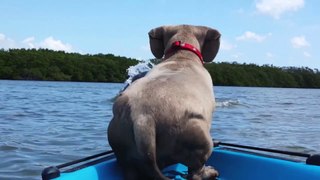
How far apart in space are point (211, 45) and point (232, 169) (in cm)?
124

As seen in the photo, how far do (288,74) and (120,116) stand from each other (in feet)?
273

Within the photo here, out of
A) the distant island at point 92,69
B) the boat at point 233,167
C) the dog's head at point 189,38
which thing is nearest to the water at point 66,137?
the boat at point 233,167

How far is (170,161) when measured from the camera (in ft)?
13.7

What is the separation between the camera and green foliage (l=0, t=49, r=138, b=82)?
68500 millimetres

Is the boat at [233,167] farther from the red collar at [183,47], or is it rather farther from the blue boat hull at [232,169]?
the red collar at [183,47]

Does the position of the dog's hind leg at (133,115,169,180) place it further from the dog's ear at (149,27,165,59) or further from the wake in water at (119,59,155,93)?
the dog's ear at (149,27,165,59)

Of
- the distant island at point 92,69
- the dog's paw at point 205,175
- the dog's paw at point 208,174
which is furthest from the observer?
the distant island at point 92,69

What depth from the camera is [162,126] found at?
3.99 metres

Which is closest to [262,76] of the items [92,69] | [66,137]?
[92,69]

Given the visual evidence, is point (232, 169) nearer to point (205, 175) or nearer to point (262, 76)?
point (205, 175)

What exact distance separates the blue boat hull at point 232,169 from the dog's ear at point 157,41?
1.16 meters

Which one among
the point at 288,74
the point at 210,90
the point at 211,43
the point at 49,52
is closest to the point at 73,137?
the point at 211,43

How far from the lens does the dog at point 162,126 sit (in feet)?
13.1

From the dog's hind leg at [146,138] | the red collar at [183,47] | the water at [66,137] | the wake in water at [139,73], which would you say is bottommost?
the water at [66,137]
